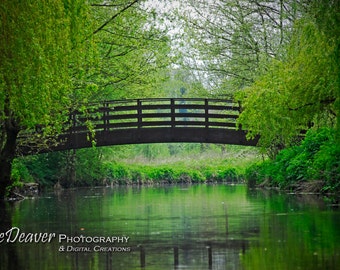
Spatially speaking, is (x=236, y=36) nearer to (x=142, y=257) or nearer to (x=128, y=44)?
(x=128, y=44)

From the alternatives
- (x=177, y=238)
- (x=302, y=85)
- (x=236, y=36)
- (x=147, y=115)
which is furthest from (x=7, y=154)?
(x=236, y=36)

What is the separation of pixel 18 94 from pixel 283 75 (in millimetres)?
8394

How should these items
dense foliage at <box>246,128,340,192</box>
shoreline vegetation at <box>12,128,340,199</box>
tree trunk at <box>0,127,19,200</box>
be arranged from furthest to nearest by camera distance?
shoreline vegetation at <box>12,128,340,199</box>, tree trunk at <box>0,127,19,200</box>, dense foliage at <box>246,128,340,192</box>

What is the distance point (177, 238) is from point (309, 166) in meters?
11.1

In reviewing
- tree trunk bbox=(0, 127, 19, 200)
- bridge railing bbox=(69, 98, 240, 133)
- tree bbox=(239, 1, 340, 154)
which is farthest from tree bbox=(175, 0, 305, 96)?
tree trunk bbox=(0, 127, 19, 200)

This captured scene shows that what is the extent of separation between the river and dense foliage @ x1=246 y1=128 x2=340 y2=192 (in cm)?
213

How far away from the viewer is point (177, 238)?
9875 millimetres

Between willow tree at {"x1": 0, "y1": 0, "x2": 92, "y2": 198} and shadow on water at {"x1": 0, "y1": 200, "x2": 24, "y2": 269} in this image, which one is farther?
willow tree at {"x1": 0, "y1": 0, "x2": 92, "y2": 198}

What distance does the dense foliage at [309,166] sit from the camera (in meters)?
17.9

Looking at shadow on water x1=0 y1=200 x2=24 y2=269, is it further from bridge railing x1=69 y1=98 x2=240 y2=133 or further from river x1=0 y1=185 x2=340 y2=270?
bridge railing x1=69 y1=98 x2=240 y2=133

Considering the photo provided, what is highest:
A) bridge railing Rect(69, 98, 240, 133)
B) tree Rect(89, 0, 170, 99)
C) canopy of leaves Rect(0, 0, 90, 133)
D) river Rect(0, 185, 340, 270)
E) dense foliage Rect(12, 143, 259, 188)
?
tree Rect(89, 0, 170, 99)

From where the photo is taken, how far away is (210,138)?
28.1m

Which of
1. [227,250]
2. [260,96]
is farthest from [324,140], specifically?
[227,250]

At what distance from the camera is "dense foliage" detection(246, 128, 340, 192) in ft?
58.6
